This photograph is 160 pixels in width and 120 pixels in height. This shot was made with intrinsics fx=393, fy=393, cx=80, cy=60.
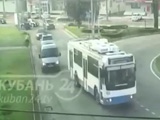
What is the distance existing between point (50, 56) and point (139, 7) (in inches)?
24.4

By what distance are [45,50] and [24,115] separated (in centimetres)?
43

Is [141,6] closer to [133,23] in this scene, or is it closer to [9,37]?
[133,23]

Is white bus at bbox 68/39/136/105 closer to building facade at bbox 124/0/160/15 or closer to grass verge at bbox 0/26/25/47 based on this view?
building facade at bbox 124/0/160/15

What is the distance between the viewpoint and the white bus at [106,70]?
2.14m

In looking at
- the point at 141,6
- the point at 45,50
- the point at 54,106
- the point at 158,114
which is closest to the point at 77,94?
the point at 54,106

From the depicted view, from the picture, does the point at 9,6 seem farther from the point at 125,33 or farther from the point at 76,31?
the point at 125,33

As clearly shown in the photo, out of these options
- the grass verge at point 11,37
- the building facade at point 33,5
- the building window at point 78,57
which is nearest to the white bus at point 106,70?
the building window at point 78,57

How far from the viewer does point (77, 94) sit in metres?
2.39

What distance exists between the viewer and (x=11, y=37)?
2.47 metres

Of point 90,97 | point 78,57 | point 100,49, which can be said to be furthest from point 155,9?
point 90,97

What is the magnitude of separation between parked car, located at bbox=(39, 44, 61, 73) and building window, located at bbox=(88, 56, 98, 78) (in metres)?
0.24

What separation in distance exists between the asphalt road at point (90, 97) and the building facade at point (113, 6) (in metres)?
0.18

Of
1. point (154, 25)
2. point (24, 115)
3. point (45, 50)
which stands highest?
point (154, 25)

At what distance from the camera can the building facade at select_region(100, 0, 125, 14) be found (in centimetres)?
220
